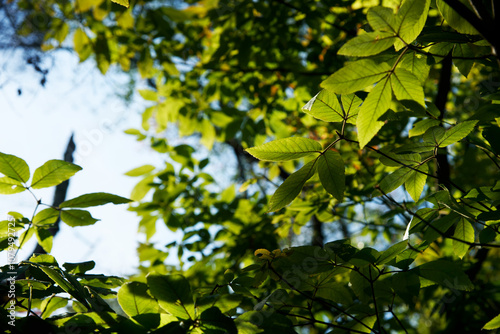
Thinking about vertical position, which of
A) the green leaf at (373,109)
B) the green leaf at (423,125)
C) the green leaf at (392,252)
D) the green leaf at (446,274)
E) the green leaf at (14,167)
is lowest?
the green leaf at (446,274)

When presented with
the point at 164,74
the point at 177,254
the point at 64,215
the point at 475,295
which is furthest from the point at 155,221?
the point at 475,295

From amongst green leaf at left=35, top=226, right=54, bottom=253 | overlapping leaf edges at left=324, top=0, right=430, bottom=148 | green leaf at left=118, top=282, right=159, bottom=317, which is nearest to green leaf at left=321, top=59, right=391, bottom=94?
overlapping leaf edges at left=324, top=0, right=430, bottom=148

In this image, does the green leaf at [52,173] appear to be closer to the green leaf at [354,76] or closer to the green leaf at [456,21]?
the green leaf at [354,76]

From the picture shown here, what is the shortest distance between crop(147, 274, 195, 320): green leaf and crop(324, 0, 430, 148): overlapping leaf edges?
42 centimetres

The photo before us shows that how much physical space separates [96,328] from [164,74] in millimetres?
2466

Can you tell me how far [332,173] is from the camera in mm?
765

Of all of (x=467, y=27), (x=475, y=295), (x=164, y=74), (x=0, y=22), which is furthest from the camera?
(x=0, y=22)

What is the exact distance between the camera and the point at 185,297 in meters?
0.63

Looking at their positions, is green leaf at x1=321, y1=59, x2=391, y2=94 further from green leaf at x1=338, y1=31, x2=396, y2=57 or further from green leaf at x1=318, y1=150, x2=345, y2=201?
green leaf at x1=318, y1=150, x2=345, y2=201

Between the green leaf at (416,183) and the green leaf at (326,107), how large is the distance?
313mm

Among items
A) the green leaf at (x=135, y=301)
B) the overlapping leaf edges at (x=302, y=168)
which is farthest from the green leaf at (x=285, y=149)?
the green leaf at (x=135, y=301)

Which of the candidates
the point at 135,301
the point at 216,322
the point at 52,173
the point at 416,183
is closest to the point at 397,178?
the point at 416,183

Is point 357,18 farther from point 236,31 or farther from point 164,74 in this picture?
point 164,74

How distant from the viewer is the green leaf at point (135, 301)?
2.22 feet
